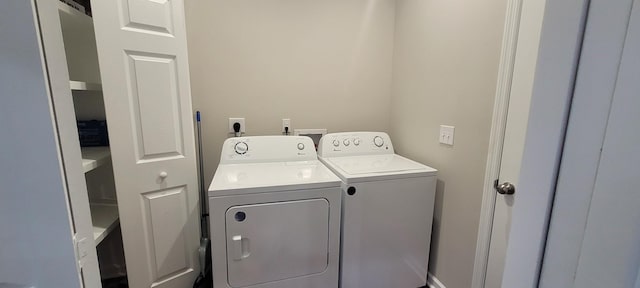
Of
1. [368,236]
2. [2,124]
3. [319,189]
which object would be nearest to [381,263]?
[368,236]

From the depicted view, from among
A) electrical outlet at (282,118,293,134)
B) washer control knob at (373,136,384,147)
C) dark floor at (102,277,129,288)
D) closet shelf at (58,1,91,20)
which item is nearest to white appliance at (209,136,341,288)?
electrical outlet at (282,118,293,134)

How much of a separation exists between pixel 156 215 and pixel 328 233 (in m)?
1.04

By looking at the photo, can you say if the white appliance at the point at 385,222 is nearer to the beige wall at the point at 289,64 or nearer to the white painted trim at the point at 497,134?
the white painted trim at the point at 497,134

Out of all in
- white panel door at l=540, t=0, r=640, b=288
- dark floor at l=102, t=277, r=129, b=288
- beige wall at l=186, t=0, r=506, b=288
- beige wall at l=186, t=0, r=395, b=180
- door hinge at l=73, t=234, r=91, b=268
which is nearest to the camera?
white panel door at l=540, t=0, r=640, b=288

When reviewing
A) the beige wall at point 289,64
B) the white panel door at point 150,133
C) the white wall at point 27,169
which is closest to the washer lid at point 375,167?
the beige wall at point 289,64

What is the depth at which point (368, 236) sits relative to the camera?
164 centimetres

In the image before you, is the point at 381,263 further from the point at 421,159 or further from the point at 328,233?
the point at 421,159

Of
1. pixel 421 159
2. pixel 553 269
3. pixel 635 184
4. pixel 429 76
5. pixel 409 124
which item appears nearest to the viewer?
pixel 635 184

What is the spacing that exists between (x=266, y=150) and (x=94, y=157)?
974 millimetres

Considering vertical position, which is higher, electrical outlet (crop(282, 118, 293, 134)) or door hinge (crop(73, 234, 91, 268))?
electrical outlet (crop(282, 118, 293, 134))

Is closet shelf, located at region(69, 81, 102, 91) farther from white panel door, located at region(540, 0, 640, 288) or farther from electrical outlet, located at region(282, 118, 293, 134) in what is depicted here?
white panel door, located at region(540, 0, 640, 288)

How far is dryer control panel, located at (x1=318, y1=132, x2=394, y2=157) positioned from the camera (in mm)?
2076

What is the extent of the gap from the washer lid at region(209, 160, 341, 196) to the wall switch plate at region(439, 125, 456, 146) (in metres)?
0.80

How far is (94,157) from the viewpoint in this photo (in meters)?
1.41
